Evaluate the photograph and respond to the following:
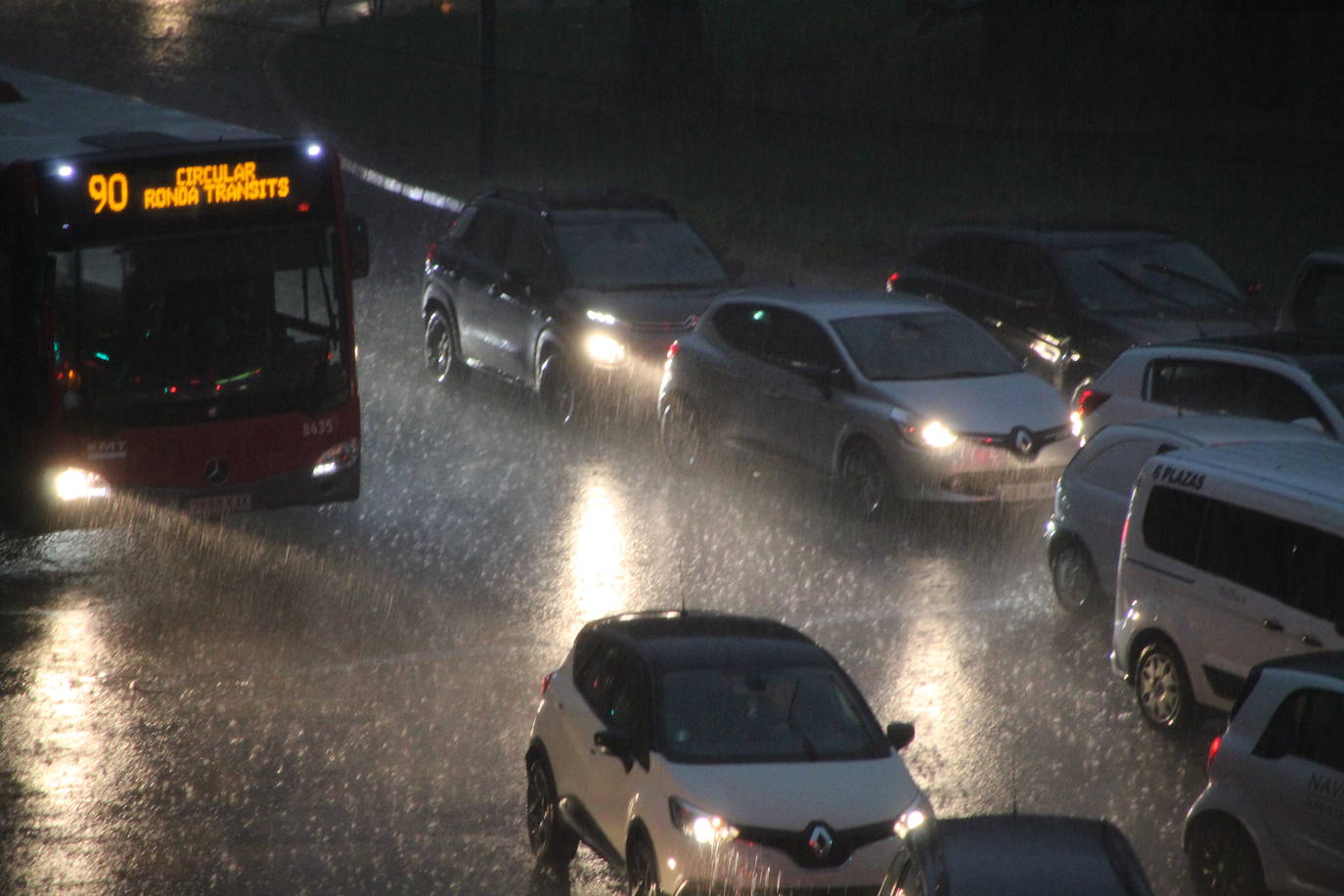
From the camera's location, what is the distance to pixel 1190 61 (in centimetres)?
3294

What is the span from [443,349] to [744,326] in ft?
17.6

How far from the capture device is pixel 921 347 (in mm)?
16094

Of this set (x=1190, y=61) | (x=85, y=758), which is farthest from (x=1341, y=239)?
(x=85, y=758)

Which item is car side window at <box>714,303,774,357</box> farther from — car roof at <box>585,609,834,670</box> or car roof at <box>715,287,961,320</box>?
car roof at <box>585,609,834,670</box>

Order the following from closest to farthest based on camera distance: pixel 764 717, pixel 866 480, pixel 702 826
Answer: pixel 702 826, pixel 764 717, pixel 866 480

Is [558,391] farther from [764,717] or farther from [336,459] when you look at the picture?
[764,717]

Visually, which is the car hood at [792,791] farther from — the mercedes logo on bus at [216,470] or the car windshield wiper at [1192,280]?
the car windshield wiper at [1192,280]

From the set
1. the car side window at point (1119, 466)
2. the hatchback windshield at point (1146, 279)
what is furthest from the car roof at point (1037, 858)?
the hatchback windshield at point (1146, 279)

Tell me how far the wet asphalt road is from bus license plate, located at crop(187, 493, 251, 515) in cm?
36

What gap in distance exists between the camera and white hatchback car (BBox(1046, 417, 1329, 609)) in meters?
11.9

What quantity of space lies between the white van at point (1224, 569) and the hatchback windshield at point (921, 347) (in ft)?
15.9

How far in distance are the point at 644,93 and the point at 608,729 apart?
30.9 m

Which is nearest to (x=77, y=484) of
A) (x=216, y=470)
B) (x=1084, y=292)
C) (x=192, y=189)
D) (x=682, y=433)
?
(x=216, y=470)

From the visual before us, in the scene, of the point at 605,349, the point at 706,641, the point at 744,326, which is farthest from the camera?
the point at 605,349
